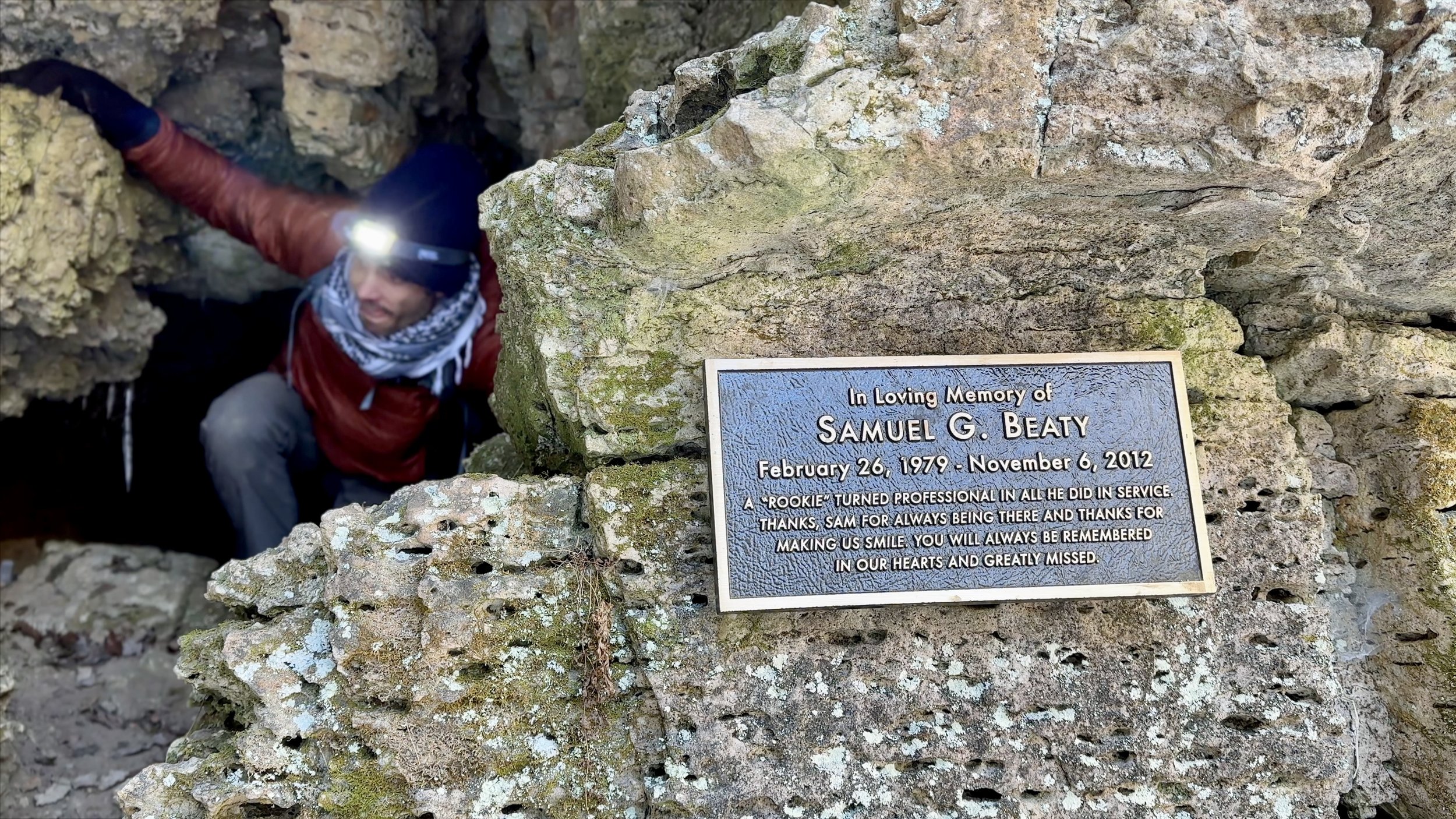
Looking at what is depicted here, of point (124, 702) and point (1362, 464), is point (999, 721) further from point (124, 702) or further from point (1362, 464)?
point (124, 702)

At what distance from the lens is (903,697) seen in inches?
102

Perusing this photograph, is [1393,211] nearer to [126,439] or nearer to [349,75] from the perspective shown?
[349,75]

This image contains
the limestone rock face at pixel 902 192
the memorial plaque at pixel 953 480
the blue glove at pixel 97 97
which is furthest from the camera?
the blue glove at pixel 97 97

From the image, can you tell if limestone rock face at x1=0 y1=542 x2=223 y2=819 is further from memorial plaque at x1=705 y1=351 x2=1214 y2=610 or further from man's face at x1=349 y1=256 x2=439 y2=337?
memorial plaque at x1=705 y1=351 x2=1214 y2=610

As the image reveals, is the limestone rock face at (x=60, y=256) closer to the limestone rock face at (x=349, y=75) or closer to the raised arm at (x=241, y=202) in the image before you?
the raised arm at (x=241, y=202)

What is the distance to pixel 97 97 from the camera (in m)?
4.34

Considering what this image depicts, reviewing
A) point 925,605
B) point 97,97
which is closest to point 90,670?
point 97,97

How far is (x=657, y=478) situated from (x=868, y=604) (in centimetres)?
68

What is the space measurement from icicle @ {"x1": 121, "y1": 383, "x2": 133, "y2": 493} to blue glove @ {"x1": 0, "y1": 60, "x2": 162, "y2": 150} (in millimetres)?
1520

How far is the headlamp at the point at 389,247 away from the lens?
14.5 feet

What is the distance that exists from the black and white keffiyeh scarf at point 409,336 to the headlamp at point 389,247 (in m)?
0.17

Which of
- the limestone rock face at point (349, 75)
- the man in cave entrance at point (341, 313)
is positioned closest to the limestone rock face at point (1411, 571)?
the man in cave entrance at point (341, 313)

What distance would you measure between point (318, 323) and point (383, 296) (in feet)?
1.49


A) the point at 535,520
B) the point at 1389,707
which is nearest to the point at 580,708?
the point at 535,520
